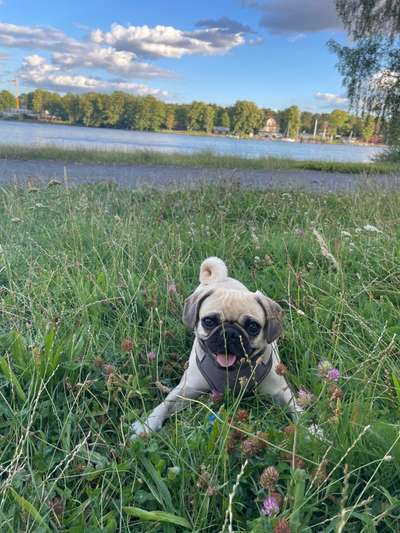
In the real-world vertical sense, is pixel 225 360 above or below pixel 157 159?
above

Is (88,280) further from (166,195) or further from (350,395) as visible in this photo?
(166,195)

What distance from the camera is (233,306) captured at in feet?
6.89

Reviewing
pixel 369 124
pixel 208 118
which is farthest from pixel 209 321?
pixel 208 118

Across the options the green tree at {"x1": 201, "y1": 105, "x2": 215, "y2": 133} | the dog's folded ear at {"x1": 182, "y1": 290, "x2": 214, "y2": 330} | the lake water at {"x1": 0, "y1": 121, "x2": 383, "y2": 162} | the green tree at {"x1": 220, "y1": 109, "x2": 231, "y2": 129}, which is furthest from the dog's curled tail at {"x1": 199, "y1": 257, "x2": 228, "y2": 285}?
the green tree at {"x1": 201, "y1": 105, "x2": 215, "y2": 133}

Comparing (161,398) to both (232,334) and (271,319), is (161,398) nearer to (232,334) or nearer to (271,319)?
(232,334)

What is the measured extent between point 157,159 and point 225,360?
1544 cm

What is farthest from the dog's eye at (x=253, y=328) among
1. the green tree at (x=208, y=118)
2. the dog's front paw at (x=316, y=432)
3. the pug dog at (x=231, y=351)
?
the green tree at (x=208, y=118)

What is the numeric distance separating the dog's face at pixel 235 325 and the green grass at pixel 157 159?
1367 cm

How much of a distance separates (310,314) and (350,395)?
94 centimetres

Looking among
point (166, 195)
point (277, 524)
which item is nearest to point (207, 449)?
point (277, 524)

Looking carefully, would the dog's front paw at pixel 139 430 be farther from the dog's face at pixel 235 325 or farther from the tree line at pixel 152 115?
the tree line at pixel 152 115

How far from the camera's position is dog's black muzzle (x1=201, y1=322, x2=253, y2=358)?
2.02 meters

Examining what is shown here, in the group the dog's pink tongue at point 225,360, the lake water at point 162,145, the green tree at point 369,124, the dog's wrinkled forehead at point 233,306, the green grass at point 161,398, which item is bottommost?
the lake water at point 162,145

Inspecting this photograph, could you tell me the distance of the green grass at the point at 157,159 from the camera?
15430 mm
